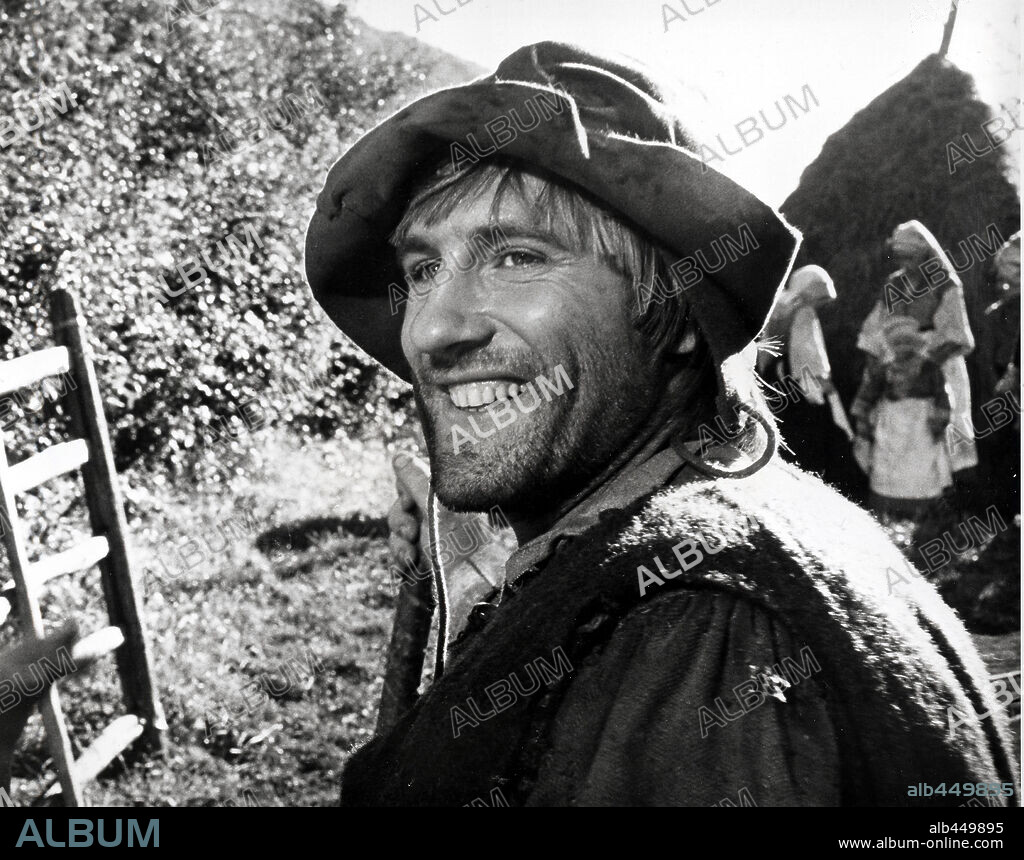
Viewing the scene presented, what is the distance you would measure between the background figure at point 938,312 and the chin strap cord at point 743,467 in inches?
95.7

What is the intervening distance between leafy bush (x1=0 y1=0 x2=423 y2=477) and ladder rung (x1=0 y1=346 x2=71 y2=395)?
0.09 m

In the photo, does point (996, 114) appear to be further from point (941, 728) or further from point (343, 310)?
point (941, 728)

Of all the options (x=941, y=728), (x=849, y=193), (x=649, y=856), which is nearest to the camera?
(x=941, y=728)

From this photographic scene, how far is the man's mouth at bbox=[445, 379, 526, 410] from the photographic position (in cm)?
121

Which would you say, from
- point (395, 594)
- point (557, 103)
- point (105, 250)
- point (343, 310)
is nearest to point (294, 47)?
point (105, 250)

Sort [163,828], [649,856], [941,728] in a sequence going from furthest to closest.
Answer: [163,828] < [649,856] < [941,728]

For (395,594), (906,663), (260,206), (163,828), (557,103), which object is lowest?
(163,828)

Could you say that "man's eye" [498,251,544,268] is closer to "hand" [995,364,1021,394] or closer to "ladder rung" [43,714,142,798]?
"ladder rung" [43,714,142,798]

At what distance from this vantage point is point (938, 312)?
364 centimetres

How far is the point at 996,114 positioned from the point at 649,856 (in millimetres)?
2485

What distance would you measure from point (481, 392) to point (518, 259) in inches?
6.6

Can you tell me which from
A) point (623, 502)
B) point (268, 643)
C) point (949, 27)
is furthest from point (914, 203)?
point (623, 502)

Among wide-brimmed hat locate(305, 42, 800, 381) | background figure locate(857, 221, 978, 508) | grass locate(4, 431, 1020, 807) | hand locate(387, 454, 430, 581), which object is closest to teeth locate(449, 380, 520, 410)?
wide-brimmed hat locate(305, 42, 800, 381)

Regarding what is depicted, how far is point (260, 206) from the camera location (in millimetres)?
2566
